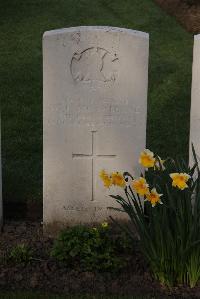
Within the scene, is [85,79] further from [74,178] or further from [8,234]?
[8,234]

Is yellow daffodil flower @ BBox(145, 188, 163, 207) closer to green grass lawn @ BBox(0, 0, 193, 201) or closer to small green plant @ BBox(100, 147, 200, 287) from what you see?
small green plant @ BBox(100, 147, 200, 287)

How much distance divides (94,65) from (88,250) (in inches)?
57.0

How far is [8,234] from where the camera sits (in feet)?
17.5

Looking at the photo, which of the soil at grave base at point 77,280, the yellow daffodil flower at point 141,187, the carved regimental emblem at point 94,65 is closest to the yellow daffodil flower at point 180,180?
the yellow daffodil flower at point 141,187

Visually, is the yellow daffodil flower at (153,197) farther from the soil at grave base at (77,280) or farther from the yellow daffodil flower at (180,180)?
the soil at grave base at (77,280)

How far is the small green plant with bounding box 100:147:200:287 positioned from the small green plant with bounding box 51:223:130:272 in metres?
0.28

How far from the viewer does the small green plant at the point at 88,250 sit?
449 cm

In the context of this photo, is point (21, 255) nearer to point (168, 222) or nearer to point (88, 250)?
point (88, 250)

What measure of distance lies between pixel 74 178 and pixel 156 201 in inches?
52.3

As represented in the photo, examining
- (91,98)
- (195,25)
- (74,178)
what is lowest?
(74,178)

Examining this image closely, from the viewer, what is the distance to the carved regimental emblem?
4.93m

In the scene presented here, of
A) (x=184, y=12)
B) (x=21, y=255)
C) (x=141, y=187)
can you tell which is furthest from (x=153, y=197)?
(x=184, y=12)

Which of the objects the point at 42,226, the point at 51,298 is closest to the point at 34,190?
the point at 42,226

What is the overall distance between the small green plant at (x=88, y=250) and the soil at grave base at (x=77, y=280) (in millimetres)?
64
